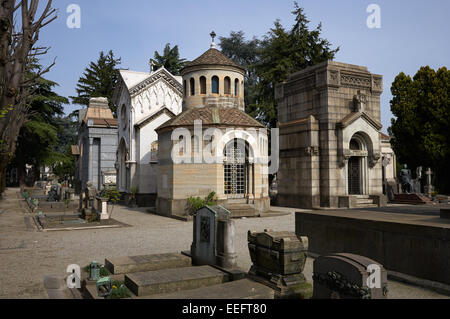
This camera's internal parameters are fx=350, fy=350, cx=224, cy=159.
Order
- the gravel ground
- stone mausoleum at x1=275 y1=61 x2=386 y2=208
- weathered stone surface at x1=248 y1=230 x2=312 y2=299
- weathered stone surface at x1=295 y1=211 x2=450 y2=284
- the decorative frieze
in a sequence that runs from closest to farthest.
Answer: weathered stone surface at x1=248 y1=230 x2=312 y2=299 → weathered stone surface at x1=295 y1=211 x2=450 y2=284 → the gravel ground → stone mausoleum at x1=275 y1=61 x2=386 y2=208 → the decorative frieze

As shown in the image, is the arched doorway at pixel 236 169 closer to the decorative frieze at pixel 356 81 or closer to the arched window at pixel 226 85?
the arched window at pixel 226 85

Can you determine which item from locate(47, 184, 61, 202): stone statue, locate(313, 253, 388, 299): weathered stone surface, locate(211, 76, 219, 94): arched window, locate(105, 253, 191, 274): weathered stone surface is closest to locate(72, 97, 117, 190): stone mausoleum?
locate(47, 184, 61, 202): stone statue

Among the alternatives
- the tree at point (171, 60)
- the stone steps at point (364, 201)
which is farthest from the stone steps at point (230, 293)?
the tree at point (171, 60)

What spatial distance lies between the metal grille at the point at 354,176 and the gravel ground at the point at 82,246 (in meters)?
7.24

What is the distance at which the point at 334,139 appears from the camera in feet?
73.4

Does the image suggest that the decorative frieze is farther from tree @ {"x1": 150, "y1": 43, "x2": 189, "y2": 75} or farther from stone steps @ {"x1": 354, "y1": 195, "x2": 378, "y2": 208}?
tree @ {"x1": 150, "y1": 43, "x2": 189, "y2": 75}

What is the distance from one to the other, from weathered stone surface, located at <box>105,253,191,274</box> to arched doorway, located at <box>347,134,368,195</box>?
56.2 feet

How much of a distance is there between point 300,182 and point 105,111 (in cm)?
3091

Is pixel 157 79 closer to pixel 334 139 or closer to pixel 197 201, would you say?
pixel 197 201

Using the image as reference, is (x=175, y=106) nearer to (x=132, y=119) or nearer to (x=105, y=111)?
(x=132, y=119)

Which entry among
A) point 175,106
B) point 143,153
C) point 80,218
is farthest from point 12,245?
point 175,106

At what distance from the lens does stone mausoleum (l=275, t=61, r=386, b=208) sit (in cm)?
2223

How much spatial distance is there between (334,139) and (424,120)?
11749mm

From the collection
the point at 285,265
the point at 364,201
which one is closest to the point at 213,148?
the point at 364,201
